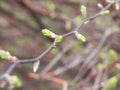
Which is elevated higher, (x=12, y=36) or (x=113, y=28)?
(x=12, y=36)

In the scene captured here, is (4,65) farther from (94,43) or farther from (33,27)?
(94,43)

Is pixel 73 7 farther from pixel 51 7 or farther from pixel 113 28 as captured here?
pixel 113 28

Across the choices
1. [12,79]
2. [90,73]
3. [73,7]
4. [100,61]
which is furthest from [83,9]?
[73,7]

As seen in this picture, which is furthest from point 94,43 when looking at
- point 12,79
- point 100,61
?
point 12,79

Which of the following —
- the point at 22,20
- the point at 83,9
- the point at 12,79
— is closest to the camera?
the point at 83,9

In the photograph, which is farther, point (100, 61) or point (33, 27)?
point (33, 27)

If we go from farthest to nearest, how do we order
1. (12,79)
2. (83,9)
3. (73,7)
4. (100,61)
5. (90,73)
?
(73,7) → (100,61) → (90,73) → (12,79) → (83,9)

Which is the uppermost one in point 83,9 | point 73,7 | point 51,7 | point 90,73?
point 73,7
